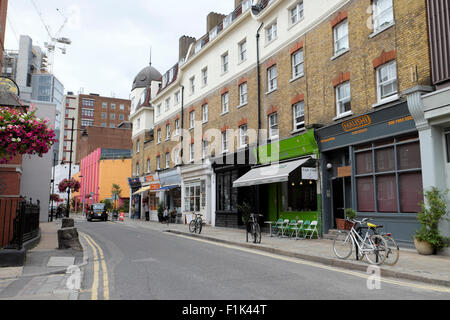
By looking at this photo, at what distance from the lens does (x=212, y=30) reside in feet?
91.0

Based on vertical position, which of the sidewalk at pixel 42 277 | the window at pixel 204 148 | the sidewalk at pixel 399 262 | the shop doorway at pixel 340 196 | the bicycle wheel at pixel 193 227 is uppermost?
the window at pixel 204 148

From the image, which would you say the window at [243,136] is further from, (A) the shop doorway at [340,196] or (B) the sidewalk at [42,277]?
(B) the sidewalk at [42,277]

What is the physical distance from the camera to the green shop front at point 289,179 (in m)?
16.8

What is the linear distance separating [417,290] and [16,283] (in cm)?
789

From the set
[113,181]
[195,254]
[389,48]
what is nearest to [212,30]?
[389,48]

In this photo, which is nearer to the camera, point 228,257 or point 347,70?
point 228,257

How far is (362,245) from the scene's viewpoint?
32.0ft

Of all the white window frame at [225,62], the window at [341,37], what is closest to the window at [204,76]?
the white window frame at [225,62]

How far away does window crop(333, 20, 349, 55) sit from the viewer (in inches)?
630

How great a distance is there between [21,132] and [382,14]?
1301cm

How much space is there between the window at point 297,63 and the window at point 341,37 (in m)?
2.32

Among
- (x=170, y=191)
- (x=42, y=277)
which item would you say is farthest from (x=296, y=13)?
(x=170, y=191)

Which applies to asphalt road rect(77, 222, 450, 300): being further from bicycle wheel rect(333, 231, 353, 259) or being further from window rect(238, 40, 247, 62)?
window rect(238, 40, 247, 62)

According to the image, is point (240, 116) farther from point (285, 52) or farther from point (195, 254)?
point (195, 254)
